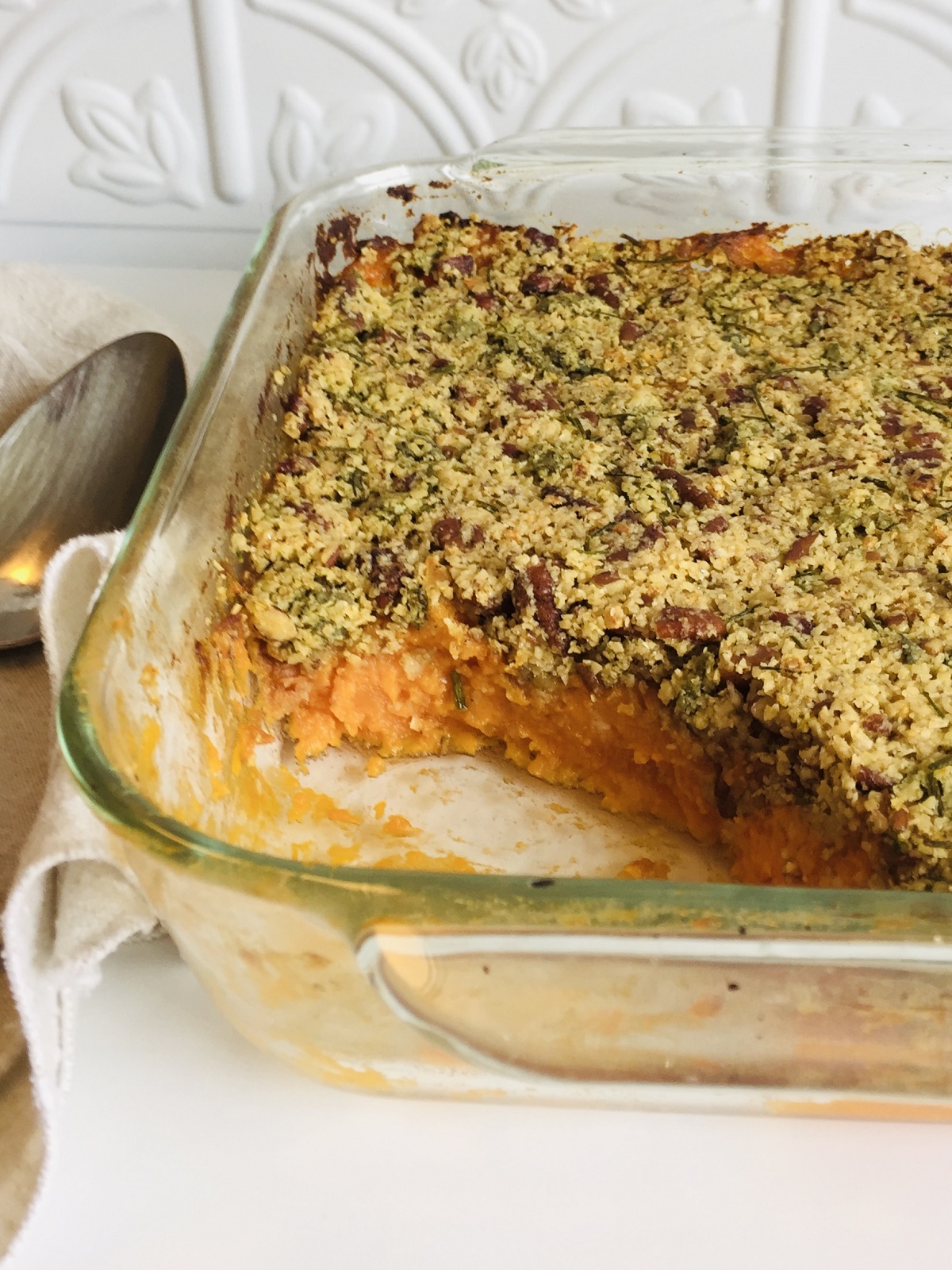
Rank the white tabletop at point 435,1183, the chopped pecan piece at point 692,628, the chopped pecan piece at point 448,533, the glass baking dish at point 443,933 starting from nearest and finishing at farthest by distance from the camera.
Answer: the glass baking dish at point 443,933 < the white tabletop at point 435,1183 < the chopped pecan piece at point 692,628 < the chopped pecan piece at point 448,533

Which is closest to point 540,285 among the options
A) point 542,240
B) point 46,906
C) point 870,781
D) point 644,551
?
point 542,240

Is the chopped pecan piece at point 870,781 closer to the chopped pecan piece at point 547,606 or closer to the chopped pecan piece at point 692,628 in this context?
the chopped pecan piece at point 692,628

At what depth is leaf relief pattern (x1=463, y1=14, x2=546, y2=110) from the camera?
1561 millimetres

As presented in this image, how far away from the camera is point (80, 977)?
3.01 feet

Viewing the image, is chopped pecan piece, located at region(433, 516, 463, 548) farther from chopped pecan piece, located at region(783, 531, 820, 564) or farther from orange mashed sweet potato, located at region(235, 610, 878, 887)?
chopped pecan piece, located at region(783, 531, 820, 564)

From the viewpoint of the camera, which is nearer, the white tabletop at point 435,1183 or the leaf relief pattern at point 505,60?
the white tabletop at point 435,1183

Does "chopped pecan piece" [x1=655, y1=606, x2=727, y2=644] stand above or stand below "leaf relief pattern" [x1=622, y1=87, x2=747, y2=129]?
below

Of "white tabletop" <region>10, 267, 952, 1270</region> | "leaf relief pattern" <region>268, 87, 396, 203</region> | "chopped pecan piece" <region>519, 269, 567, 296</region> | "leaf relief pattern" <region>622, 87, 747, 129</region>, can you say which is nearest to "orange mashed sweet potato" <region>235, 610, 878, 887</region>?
"white tabletop" <region>10, 267, 952, 1270</region>

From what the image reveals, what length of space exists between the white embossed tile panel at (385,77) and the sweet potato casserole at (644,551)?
1.10ft

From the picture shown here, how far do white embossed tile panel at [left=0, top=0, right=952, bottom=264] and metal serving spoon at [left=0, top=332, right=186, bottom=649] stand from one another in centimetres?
39

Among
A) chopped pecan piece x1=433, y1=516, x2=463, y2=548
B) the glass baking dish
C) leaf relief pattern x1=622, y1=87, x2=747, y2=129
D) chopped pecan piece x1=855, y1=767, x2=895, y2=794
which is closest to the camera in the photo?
the glass baking dish

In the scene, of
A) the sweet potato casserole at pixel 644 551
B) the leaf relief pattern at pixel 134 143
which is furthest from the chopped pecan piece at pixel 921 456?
the leaf relief pattern at pixel 134 143

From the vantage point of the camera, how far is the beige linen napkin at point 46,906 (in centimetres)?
87

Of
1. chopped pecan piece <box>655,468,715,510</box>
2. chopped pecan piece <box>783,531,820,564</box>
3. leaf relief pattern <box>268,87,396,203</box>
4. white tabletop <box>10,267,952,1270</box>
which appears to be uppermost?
leaf relief pattern <box>268,87,396,203</box>
